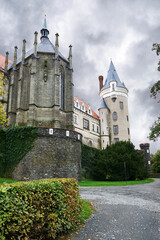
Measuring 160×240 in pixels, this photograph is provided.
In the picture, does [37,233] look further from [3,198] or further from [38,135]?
[38,135]

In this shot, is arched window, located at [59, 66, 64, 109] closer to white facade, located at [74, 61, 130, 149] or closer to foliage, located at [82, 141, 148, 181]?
foliage, located at [82, 141, 148, 181]

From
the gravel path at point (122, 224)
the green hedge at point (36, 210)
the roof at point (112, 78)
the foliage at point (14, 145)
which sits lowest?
the gravel path at point (122, 224)

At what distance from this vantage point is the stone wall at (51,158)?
19155 mm

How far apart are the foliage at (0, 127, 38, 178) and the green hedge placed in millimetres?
15382

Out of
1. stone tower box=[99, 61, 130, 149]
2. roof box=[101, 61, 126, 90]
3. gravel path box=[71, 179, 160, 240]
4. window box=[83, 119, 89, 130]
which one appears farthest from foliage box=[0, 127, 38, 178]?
roof box=[101, 61, 126, 90]

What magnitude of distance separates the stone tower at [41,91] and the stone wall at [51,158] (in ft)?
9.94

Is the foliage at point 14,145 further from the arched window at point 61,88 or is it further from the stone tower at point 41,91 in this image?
the arched window at point 61,88


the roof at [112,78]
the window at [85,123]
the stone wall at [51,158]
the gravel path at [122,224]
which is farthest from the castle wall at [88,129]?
the gravel path at [122,224]

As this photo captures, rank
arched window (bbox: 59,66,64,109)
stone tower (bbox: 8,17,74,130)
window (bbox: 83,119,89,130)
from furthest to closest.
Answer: window (bbox: 83,119,89,130) → arched window (bbox: 59,66,64,109) → stone tower (bbox: 8,17,74,130)

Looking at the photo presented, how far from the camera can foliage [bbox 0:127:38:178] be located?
20.2 m

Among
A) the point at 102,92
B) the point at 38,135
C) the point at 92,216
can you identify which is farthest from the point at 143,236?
the point at 102,92

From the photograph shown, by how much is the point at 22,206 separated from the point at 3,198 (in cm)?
50

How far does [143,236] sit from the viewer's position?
5.03 metres

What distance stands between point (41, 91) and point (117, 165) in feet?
47.0
